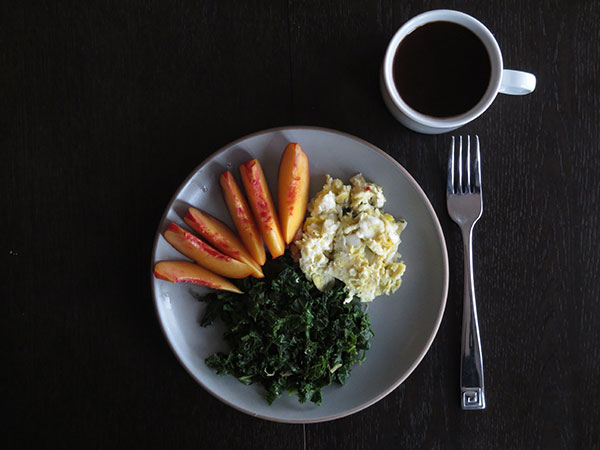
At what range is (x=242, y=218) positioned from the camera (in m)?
1.23

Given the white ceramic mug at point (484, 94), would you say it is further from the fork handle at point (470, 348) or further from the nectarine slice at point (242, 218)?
the nectarine slice at point (242, 218)

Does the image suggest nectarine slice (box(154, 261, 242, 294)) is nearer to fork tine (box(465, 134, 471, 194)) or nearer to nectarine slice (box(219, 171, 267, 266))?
nectarine slice (box(219, 171, 267, 266))

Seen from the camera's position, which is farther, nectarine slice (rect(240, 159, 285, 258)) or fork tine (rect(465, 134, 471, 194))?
fork tine (rect(465, 134, 471, 194))

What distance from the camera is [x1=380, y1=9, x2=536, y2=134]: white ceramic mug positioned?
1176 mm

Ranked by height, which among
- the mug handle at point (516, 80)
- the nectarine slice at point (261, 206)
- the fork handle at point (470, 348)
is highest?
the mug handle at point (516, 80)

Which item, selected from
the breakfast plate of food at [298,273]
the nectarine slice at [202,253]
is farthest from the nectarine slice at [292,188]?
the nectarine slice at [202,253]

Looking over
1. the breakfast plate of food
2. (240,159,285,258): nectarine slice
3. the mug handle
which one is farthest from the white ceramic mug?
(240,159,285,258): nectarine slice

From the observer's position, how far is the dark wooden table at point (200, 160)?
1.35 m

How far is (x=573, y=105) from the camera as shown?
1375mm

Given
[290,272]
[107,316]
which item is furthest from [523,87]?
[107,316]

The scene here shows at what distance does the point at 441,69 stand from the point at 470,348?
0.67 metres

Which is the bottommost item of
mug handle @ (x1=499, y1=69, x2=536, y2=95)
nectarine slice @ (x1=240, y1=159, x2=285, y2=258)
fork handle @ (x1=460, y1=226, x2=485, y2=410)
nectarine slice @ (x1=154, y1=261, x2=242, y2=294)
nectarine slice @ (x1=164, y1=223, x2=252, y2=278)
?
fork handle @ (x1=460, y1=226, x2=485, y2=410)

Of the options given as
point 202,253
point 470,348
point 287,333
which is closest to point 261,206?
point 202,253

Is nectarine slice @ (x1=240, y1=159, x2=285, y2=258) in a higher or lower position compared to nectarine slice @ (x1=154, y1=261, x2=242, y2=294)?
higher
